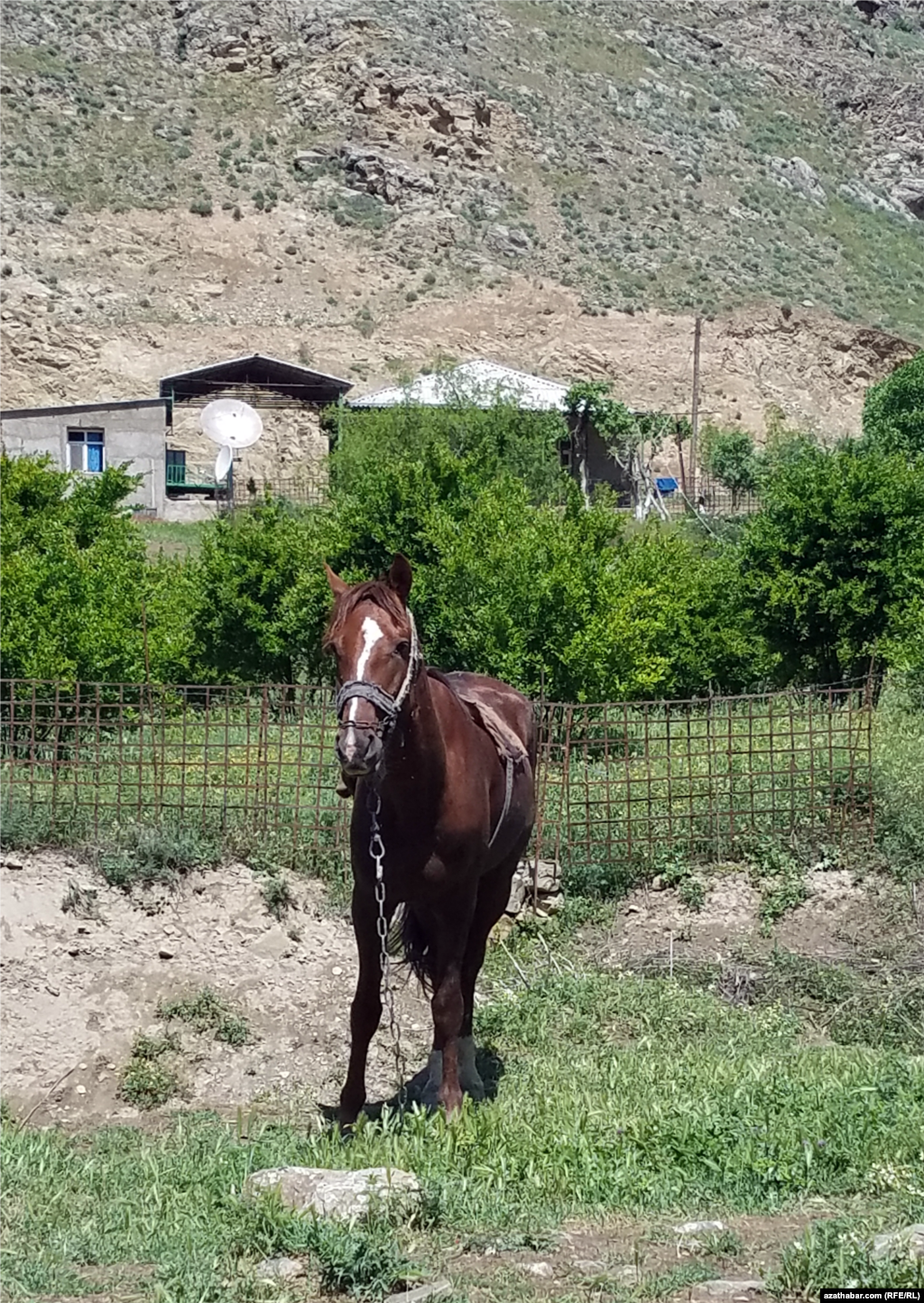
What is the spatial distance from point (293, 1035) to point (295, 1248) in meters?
4.30

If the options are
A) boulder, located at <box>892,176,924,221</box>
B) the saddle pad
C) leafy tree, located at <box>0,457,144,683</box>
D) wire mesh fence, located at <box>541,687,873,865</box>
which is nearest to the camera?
the saddle pad

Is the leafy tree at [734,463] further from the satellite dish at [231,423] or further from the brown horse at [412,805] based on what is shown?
the brown horse at [412,805]

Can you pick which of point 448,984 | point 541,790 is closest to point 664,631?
point 541,790

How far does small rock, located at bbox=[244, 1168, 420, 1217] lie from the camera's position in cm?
438

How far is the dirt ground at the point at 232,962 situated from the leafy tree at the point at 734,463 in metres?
33.3

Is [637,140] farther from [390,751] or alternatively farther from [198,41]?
[390,751]

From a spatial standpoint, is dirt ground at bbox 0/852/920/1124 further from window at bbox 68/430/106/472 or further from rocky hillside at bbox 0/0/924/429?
rocky hillside at bbox 0/0/924/429

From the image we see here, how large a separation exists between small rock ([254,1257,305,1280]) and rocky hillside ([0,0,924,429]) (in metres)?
43.4

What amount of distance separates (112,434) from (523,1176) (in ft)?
105

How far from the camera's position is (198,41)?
63156mm

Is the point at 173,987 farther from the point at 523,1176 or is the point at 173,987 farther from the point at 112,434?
the point at 112,434

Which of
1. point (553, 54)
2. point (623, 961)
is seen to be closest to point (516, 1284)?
point (623, 961)

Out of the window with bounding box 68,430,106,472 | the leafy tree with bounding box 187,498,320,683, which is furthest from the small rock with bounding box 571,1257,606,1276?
the window with bounding box 68,430,106,472

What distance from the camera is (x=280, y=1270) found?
4043 mm
